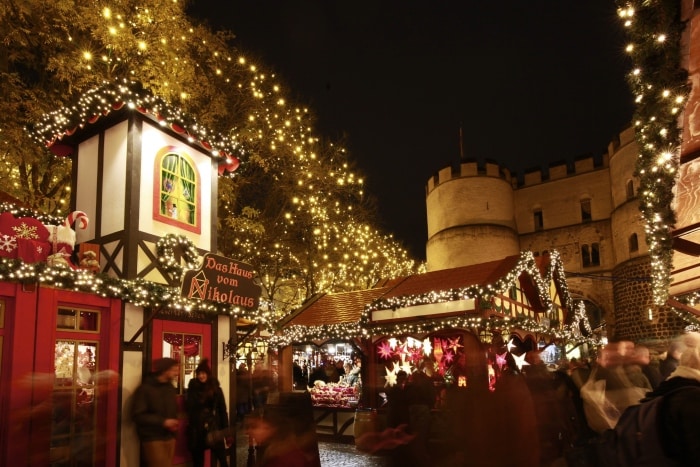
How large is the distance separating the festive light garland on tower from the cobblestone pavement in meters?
6.23

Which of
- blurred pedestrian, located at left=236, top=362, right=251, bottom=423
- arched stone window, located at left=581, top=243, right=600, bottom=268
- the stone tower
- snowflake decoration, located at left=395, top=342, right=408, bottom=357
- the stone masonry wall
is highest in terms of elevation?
the stone tower

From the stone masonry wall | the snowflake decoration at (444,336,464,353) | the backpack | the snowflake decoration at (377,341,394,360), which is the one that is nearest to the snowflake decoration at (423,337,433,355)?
the snowflake decoration at (444,336,464,353)

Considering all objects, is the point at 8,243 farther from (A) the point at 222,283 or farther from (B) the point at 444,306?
(B) the point at 444,306

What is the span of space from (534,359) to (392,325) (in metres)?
7.38

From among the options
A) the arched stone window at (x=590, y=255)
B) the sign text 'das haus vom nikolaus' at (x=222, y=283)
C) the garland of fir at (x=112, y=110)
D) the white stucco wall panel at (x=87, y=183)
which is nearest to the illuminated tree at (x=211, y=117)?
the garland of fir at (x=112, y=110)

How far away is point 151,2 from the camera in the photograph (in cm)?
1122

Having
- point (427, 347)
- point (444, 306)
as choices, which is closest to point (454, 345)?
point (427, 347)

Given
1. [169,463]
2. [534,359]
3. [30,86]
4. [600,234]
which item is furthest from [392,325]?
[600,234]

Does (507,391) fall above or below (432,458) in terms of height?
above

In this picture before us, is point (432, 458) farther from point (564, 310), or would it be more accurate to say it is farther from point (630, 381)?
point (564, 310)

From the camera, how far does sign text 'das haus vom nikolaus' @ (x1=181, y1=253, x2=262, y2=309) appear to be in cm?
741

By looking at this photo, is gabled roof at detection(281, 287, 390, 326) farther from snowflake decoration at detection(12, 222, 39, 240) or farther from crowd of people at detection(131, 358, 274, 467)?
snowflake decoration at detection(12, 222, 39, 240)

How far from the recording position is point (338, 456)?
10.1 meters

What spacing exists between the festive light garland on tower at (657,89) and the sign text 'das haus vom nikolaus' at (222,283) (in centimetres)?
561
